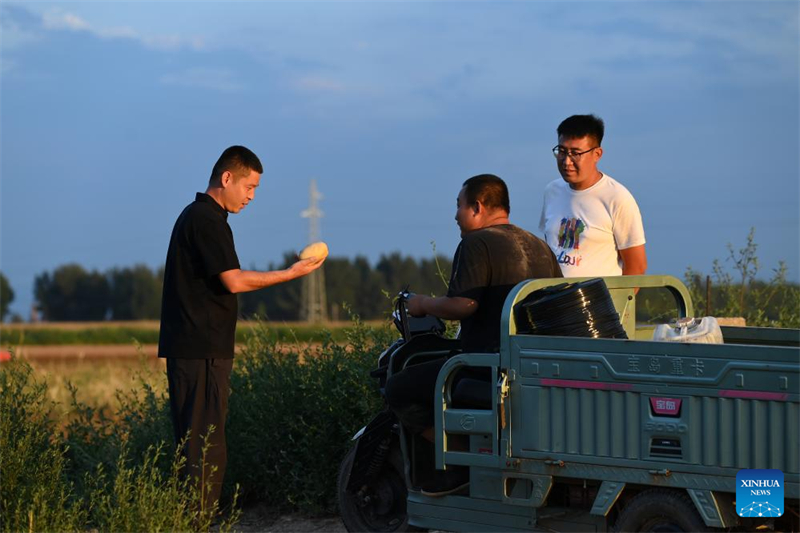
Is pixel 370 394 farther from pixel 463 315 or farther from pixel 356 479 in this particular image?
pixel 463 315

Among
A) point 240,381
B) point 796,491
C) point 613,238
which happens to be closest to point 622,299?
point 613,238

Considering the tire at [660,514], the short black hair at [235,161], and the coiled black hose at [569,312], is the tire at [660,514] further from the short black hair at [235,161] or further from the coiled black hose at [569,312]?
the short black hair at [235,161]

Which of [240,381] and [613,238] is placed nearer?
[613,238]

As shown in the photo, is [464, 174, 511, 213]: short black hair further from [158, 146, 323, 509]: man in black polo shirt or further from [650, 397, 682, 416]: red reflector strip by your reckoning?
[650, 397, 682, 416]: red reflector strip

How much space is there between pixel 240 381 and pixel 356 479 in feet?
9.07

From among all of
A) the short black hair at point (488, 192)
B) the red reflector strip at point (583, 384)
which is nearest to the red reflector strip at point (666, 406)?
the red reflector strip at point (583, 384)

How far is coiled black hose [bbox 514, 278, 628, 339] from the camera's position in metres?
5.36

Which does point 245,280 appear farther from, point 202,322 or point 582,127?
point 582,127

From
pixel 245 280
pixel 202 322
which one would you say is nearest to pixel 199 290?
pixel 202 322

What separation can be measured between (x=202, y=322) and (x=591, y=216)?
254 centimetres

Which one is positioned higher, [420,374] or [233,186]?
[233,186]

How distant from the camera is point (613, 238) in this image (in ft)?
22.3

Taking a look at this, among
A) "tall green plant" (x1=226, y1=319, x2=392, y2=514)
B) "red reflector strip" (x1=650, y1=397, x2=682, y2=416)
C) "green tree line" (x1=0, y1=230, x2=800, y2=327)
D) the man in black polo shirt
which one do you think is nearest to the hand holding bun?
the man in black polo shirt

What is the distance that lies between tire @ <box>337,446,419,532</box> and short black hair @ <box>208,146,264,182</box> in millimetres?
1923
